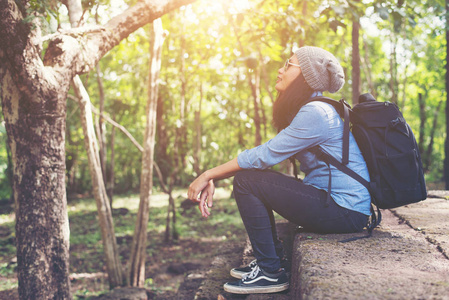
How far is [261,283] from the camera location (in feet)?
8.53

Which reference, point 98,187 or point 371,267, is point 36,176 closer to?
point 98,187

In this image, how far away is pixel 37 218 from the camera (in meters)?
3.16

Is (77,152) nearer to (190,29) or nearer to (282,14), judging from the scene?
(190,29)

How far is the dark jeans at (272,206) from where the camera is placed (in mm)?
2619

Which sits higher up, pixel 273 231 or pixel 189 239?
pixel 273 231

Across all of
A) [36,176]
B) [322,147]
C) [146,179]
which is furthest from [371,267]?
[146,179]

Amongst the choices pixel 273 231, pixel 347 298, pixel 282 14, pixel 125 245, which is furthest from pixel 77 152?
pixel 347 298

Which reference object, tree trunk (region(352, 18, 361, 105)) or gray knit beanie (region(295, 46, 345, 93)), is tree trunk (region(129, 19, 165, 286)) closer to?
tree trunk (region(352, 18, 361, 105))

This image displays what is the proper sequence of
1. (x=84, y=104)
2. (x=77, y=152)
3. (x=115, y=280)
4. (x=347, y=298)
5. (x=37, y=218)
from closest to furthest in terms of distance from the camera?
(x=347, y=298)
(x=37, y=218)
(x=84, y=104)
(x=115, y=280)
(x=77, y=152)

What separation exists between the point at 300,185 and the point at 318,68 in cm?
76

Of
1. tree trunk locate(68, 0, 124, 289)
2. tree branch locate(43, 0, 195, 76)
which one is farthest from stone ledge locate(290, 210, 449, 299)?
tree trunk locate(68, 0, 124, 289)

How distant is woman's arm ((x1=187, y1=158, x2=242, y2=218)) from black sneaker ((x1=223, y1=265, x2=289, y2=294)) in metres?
0.48

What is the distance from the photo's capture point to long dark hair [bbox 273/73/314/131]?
2.80 metres

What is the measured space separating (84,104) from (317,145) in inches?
114
